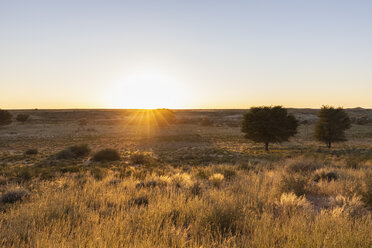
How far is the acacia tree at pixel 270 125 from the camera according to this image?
1128 inches

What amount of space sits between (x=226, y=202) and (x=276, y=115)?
27.3 meters

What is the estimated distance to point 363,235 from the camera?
3.00m

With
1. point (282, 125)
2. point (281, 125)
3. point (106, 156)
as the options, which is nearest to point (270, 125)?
point (281, 125)

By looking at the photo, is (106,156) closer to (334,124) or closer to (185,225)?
(185,225)

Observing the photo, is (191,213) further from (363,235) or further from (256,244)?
(363,235)

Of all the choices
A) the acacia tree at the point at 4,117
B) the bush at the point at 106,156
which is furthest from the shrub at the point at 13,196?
the acacia tree at the point at 4,117

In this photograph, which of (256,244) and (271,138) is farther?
(271,138)

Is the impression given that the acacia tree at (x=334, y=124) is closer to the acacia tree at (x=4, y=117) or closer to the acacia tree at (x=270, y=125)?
the acacia tree at (x=270, y=125)

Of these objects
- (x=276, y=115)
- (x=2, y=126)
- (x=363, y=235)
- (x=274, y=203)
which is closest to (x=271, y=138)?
(x=276, y=115)

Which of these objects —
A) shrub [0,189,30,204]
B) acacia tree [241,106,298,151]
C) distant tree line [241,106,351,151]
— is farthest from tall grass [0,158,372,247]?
distant tree line [241,106,351,151]

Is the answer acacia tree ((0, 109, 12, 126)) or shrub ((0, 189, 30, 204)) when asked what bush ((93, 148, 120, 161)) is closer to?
shrub ((0, 189, 30, 204))

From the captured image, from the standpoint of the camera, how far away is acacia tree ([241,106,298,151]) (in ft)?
94.0

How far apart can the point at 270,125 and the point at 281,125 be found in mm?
1923

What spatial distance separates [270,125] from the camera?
93.3ft
